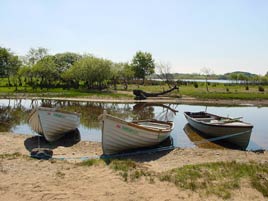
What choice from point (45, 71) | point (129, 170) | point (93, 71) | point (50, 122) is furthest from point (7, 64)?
point (129, 170)

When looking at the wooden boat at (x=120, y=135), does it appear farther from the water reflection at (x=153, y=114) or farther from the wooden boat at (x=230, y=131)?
the water reflection at (x=153, y=114)

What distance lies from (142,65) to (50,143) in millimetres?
63900

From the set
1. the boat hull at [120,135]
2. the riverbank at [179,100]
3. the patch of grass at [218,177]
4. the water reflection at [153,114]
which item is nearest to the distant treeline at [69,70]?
the riverbank at [179,100]

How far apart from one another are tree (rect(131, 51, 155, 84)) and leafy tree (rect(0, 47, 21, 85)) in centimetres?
3024

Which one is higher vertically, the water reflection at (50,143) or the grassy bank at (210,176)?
the grassy bank at (210,176)

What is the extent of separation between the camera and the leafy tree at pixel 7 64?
60.1m

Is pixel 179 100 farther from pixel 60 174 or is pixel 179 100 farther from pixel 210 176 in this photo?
pixel 60 174

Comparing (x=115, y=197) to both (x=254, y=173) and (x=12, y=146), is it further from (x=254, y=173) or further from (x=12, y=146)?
(x=12, y=146)

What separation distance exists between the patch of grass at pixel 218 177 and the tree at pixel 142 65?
6772 centimetres

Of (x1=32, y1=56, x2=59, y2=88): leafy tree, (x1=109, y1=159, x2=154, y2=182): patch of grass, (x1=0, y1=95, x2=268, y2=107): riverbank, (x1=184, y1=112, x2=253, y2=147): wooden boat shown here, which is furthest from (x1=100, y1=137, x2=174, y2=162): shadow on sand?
(x1=32, y1=56, x2=59, y2=88): leafy tree

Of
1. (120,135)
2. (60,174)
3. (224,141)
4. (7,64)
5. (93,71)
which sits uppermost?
(7,64)

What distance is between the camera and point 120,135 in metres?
11.5

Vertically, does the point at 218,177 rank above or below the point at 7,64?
below

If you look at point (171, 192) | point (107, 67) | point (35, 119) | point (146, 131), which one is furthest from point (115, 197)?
point (107, 67)
